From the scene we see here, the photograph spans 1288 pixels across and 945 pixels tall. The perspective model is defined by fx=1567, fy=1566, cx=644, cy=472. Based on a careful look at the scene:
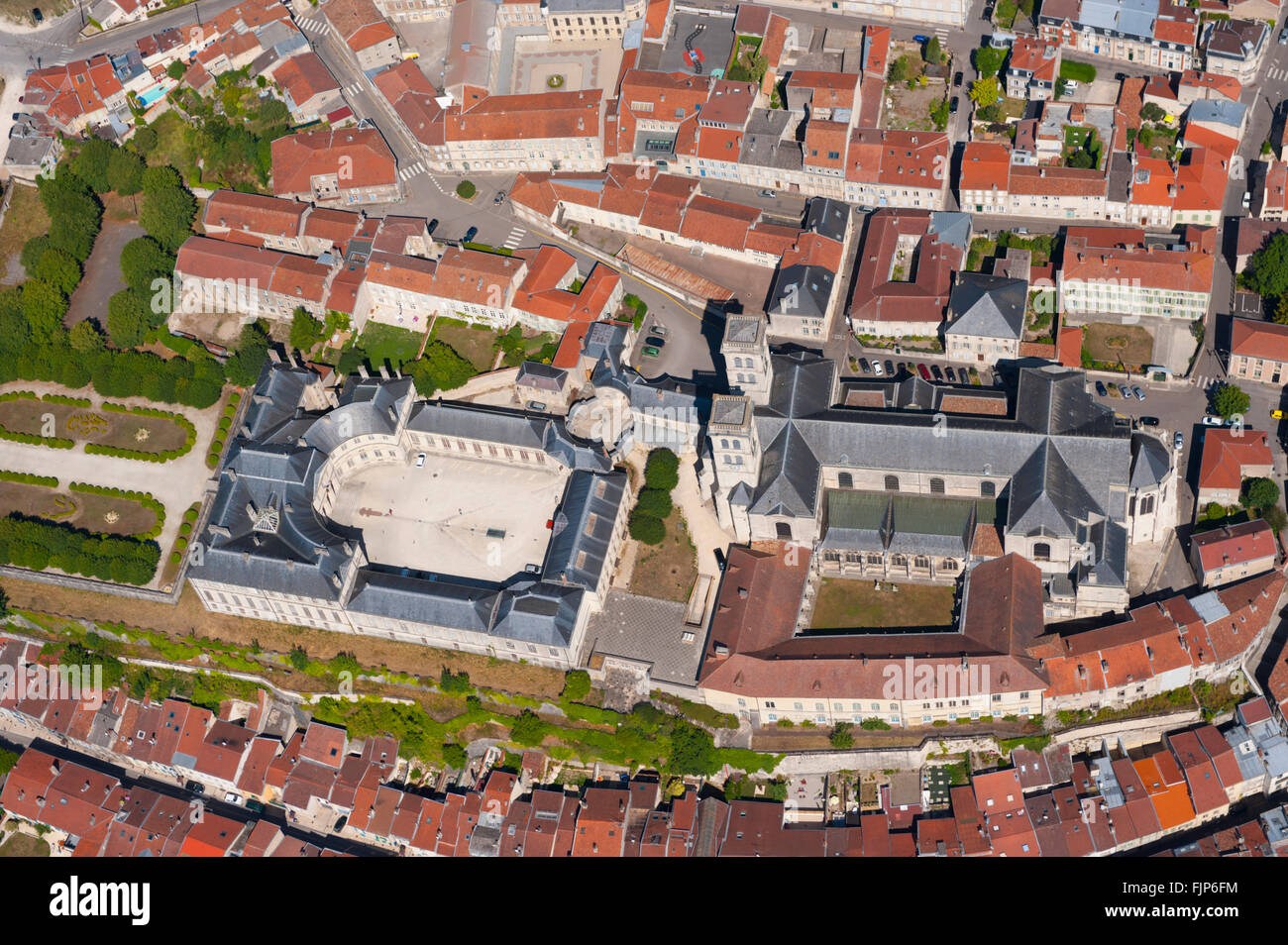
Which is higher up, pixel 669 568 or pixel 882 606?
pixel 669 568

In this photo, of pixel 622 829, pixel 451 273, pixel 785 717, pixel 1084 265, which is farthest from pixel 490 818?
pixel 1084 265

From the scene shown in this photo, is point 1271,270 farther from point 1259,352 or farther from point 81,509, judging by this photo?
point 81,509

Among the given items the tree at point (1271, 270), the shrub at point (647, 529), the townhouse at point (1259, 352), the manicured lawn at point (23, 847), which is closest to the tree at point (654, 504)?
the shrub at point (647, 529)

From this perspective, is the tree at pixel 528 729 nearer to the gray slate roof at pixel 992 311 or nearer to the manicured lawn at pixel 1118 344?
the gray slate roof at pixel 992 311

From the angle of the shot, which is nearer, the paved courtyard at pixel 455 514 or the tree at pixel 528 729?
the tree at pixel 528 729

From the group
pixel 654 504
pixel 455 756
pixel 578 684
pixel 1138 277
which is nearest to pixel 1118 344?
pixel 1138 277

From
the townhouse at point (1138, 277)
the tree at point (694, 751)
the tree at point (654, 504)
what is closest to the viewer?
the tree at point (694, 751)
